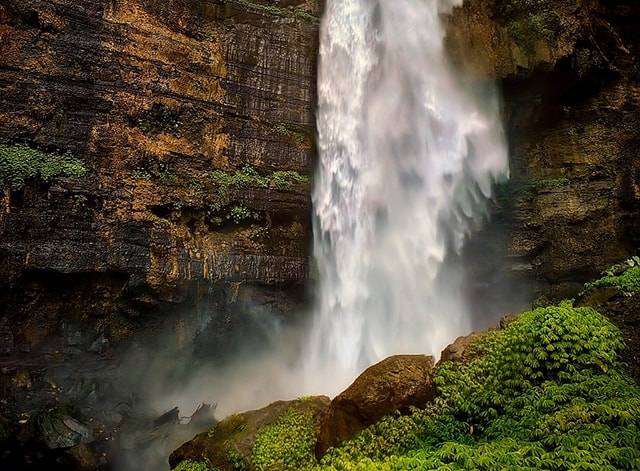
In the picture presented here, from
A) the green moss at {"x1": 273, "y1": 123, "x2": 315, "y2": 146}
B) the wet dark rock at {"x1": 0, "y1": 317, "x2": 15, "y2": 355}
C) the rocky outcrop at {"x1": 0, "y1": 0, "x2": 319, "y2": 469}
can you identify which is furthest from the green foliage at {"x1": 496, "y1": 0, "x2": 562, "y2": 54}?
the wet dark rock at {"x1": 0, "y1": 317, "x2": 15, "y2": 355}

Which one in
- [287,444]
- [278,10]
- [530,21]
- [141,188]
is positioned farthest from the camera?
[530,21]

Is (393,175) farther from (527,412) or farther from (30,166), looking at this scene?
(30,166)

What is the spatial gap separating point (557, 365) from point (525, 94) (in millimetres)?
9628

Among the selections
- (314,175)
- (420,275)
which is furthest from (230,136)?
(420,275)

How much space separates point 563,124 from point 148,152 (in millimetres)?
10984

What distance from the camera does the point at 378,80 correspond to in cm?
1284

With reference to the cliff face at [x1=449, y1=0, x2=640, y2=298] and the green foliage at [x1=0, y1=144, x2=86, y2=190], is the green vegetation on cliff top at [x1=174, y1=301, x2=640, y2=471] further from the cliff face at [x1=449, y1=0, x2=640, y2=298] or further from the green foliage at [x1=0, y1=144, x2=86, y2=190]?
the green foliage at [x1=0, y1=144, x2=86, y2=190]

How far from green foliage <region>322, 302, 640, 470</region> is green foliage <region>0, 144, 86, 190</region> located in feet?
25.4

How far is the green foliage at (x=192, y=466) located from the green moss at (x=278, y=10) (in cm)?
1080

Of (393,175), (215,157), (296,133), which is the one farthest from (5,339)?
(393,175)

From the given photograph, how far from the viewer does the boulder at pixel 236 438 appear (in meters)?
6.27

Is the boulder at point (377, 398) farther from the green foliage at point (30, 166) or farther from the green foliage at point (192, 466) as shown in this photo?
the green foliage at point (30, 166)

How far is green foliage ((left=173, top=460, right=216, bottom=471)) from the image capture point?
20.5 ft

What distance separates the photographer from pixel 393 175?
1241cm
